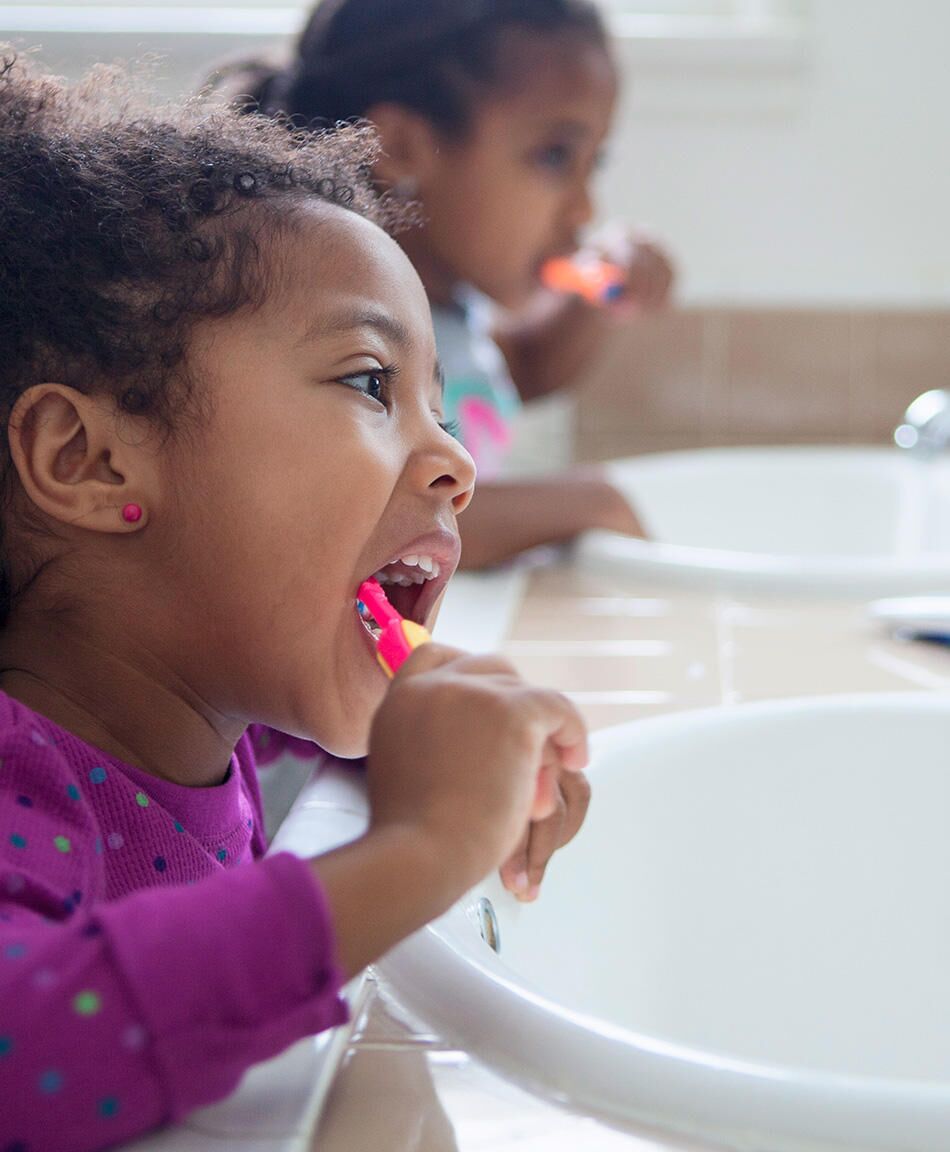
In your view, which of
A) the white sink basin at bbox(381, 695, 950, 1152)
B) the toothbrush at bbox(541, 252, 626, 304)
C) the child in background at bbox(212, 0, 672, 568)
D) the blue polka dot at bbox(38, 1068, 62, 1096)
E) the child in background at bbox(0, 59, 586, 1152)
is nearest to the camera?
the blue polka dot at bbox(38, 1068, 62, 1096)

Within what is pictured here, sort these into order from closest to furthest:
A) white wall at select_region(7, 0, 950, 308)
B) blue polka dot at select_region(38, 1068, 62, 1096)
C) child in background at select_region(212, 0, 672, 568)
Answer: blue polka dot at select_region(38, 1068, 62, 1096), child in background at select_region(212, 0, 672, 568), white wall at select_region(7, 0, 950, 308)

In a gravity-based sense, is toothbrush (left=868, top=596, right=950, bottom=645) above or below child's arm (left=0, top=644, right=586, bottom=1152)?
below

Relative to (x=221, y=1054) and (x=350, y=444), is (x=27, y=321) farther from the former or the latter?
(x=221, y=1054)

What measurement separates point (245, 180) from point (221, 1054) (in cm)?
30

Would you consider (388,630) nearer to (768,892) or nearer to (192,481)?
(192,481)

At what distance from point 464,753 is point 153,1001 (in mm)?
100

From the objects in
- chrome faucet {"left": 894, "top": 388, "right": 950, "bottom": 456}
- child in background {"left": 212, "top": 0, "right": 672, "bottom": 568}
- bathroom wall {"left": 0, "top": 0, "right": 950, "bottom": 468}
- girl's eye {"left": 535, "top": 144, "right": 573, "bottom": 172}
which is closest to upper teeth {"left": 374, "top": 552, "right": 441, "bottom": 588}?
child in background {"left": 212, "top": 0, "right": 672, "bottom": 568}

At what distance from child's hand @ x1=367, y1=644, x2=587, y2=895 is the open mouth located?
0.34 ft

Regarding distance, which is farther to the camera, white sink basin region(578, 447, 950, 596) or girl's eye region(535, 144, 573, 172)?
white sink basin region(578, 447, 950, 596)

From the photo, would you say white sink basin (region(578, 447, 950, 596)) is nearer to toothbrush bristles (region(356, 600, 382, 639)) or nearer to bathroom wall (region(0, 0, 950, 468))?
bathroom wall (region(0, 0, 950, 468))

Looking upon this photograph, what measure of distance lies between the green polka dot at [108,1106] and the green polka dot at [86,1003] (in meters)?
0.02

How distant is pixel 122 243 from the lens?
47 centimetres

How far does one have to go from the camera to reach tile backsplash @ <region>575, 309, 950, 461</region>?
67.1 inches

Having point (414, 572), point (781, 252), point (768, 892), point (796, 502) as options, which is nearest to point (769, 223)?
point (781, 252)
